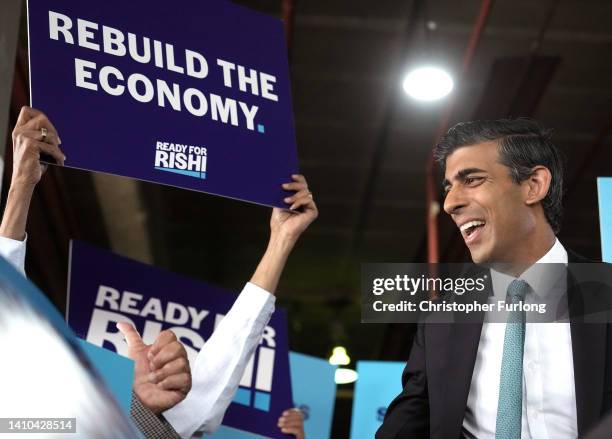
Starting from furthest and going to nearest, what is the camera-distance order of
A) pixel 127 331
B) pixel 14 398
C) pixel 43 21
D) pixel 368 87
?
pixel 368 87
pixel 43 21
pixel 127 331
pixel 14 398

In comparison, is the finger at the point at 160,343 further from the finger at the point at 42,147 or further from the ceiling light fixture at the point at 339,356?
the ceiling light fixture at the point at 339,356

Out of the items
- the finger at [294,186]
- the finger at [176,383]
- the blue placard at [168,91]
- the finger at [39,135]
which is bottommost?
the finger at [176,383]

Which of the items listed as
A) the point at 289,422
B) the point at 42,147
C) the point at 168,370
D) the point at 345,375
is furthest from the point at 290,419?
the point at 345,375

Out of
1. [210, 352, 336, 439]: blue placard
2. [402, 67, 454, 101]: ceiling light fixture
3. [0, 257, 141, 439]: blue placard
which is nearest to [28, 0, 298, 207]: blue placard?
[0, 257, 141, 439]: blue placard

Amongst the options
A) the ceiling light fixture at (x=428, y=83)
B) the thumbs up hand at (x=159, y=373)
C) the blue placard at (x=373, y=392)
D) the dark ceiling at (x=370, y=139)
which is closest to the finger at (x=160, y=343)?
the thumbs up hand at (x=159, y=373)

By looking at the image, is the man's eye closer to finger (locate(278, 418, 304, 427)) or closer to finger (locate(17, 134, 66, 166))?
finger (locate(17, 134, 66, 166))

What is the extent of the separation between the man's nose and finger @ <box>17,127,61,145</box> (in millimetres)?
795

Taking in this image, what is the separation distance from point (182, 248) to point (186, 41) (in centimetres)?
635

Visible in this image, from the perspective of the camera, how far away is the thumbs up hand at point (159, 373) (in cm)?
178

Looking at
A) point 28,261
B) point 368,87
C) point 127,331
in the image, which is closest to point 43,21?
point 127,331

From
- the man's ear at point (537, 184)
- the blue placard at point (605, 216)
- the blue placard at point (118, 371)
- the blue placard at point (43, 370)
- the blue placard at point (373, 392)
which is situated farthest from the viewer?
the blue placard at point (373, 392)

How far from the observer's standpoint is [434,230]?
709cm

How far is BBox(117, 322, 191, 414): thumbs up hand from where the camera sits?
178 cm

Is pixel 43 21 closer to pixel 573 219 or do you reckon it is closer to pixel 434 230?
pixel 434 230
